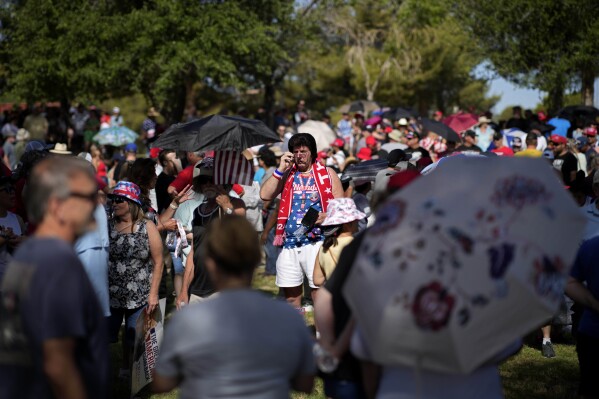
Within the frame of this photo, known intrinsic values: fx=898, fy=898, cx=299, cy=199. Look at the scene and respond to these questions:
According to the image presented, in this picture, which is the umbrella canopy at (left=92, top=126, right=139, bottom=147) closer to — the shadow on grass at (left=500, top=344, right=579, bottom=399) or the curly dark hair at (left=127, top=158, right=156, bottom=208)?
the curly dark hair at (left=127, top=158, right=156, bottom=208)

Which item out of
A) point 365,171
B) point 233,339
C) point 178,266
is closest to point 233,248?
point 233,339

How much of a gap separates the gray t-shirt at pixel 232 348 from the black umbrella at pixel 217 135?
5.66m

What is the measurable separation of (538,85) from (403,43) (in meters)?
23.2

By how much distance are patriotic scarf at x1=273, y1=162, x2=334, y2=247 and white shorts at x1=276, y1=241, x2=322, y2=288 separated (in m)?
0.18

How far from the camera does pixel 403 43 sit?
159 ft

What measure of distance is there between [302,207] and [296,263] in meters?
0.53

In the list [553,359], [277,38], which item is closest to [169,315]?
[553,359]

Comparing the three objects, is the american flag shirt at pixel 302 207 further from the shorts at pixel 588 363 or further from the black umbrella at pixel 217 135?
the shorts at pixel 588 363

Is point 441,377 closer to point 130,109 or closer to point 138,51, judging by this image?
point 138,51

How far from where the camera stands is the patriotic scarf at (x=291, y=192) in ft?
27.7

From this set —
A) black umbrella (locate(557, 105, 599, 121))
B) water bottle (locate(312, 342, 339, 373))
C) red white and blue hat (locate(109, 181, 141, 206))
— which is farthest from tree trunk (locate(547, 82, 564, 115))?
water bottle (locate(312, 342, 339, 373))

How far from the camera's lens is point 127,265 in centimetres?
745

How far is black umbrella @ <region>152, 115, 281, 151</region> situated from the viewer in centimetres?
926

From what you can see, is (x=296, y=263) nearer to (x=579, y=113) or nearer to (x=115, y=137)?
(x=115, y=137)
